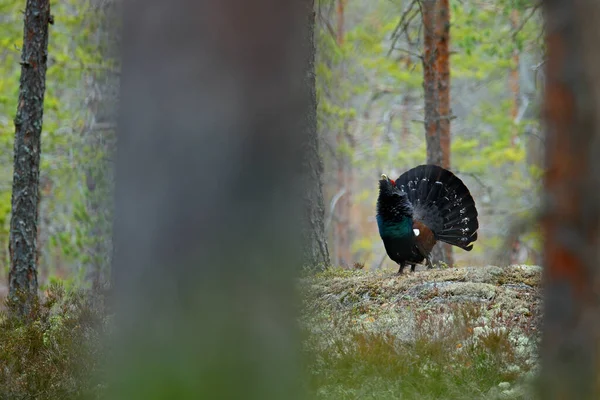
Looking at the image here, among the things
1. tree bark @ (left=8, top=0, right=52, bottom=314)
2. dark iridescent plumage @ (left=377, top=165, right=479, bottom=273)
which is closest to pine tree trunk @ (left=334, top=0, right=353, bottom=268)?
dark iridescent plumage @ (left=377, top=165, right=479, bottom=273)

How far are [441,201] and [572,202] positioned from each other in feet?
21.0

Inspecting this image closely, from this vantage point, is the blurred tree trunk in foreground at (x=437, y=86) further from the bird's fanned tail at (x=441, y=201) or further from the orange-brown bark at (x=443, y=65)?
the bird's fanned tail at (x=441, y=201)

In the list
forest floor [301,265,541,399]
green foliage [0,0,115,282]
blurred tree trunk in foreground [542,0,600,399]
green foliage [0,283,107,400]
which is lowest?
green foliage [0,283,107,400]

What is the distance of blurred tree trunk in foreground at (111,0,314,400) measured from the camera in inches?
119

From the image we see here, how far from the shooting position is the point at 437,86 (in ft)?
38.9

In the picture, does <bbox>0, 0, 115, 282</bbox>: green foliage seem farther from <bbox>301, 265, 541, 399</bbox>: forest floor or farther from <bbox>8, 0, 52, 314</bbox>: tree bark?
<bbox>301, 265, 541, 399</bbox>: forest floor

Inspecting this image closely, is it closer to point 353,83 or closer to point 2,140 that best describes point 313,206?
point 2,140

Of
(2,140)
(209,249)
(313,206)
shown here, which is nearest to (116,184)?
(209,249)

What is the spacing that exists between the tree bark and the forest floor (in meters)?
3.61

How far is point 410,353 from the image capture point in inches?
209

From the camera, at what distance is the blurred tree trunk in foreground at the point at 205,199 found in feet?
9.94

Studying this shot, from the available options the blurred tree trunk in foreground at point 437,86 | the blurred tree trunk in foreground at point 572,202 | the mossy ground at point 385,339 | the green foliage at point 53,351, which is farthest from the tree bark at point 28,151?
the blurred tree trunk in foreground at point 572,202

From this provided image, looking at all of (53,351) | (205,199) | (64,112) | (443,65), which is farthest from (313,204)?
(64,112)

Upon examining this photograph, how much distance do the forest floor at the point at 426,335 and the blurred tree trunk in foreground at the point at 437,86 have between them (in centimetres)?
415
